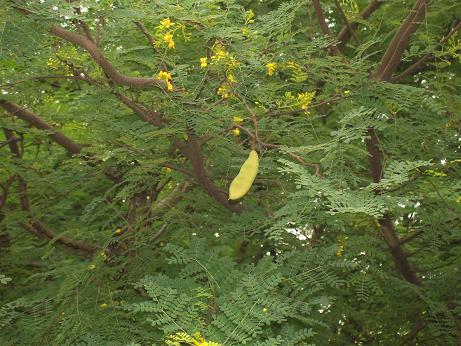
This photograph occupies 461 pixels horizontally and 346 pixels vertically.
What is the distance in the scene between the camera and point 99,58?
2.68 m

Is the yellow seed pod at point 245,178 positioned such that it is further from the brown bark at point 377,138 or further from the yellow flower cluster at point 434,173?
the yellow flower cluster at point 434,173

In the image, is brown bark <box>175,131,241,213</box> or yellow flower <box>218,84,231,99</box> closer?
yellow flower <box>218,84,231,99</box>

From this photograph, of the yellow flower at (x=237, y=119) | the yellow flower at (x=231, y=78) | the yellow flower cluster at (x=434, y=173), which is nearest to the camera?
the yellow flower at (x=231, y=78)

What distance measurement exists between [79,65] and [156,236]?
102cm

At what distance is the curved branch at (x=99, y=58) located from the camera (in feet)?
8.72

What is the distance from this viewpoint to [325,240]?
14.8 ft

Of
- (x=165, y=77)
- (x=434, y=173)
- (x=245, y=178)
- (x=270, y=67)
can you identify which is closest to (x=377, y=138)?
(x=434, y=173)

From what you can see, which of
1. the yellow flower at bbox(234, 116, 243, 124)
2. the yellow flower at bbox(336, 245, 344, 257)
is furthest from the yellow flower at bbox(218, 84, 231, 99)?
the yellow flower at bbox(336, 245, 344, 257)

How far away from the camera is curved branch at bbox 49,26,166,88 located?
2.66 m

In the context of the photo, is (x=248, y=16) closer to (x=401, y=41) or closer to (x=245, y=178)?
(x=245, y=178)

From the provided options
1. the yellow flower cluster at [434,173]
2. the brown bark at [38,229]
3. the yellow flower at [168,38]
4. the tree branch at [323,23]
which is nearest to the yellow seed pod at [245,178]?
the yellow flower at [168,38]

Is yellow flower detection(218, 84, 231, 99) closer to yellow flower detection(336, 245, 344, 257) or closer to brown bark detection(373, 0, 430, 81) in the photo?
brown bark detection(373, 0, 430, 81)

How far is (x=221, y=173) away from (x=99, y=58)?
3.46 feet

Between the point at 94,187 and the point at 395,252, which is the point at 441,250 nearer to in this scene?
the point at 395,252
